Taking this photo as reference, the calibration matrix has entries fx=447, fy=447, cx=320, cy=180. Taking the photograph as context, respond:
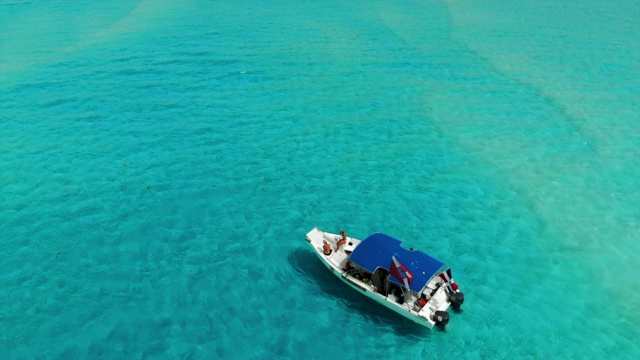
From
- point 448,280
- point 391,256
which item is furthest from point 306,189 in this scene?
point 448,280

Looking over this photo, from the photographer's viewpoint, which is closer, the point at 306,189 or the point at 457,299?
the point at 457,299

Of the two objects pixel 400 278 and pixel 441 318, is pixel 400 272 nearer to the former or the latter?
pixel 400 278

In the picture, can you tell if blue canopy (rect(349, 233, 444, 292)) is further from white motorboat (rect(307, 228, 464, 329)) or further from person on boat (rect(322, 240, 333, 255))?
person on boat (rect(322, 240, 333, 255))

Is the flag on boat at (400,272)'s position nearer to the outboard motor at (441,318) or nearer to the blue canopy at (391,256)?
the blue canopy at (391,256)

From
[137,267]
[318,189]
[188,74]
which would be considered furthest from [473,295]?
[188,74]

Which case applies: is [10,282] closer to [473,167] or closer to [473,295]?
[473,295]

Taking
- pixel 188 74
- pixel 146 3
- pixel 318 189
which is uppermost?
pixel 146 3

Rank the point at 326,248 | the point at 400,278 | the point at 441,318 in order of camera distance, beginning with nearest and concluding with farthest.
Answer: the point at 441,318, the point at 400,278, the point at 326,248
